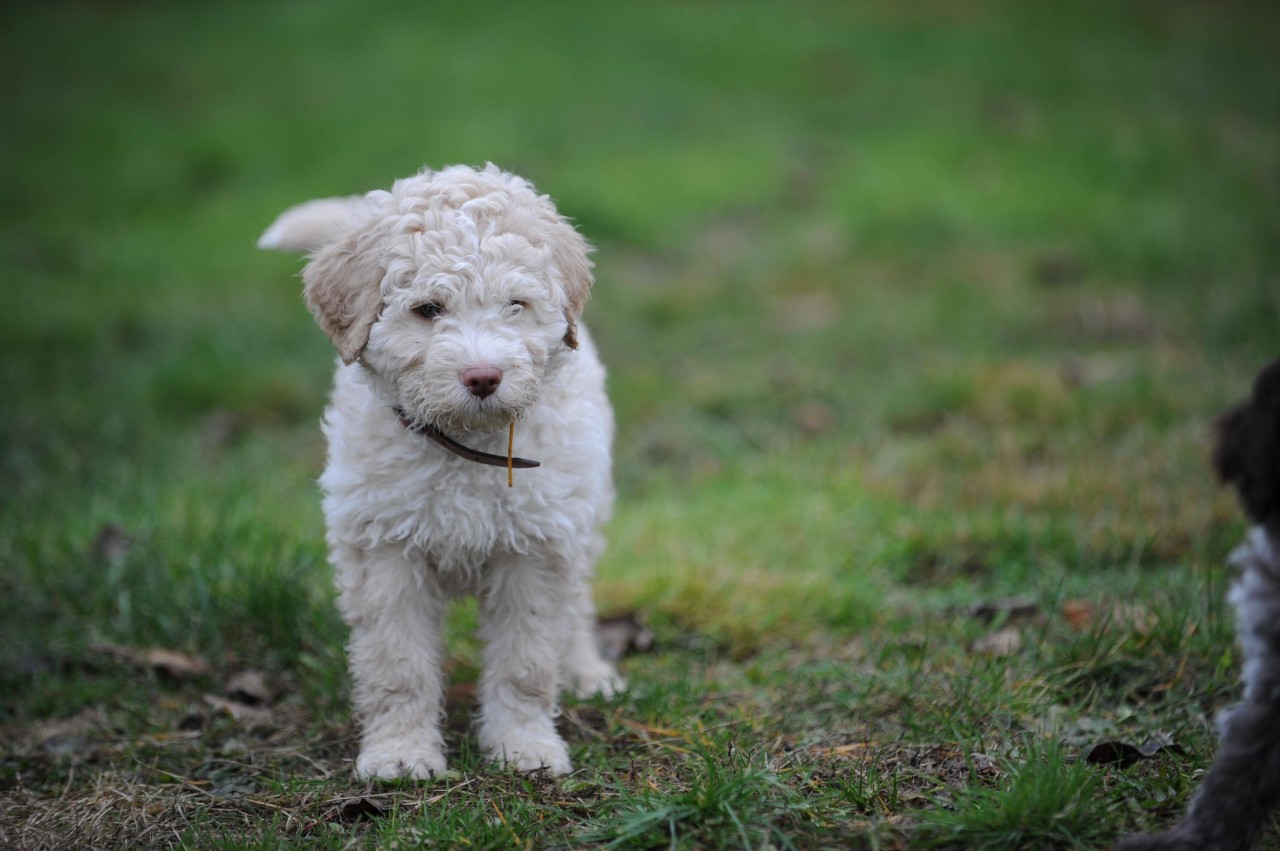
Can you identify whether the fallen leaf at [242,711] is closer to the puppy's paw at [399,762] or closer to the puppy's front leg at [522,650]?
the puppy's paw at [399,762]

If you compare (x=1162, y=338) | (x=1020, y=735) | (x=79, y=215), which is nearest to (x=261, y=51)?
(x=79, y=215)

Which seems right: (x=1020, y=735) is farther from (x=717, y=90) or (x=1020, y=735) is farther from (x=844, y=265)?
(x=717, y=90)

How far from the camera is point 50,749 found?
376 centimetres

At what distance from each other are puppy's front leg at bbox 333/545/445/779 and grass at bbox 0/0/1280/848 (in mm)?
153

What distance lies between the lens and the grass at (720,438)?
3.27m

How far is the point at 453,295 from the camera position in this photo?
319 centimetres

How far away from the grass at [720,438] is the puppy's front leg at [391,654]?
0.15 meters

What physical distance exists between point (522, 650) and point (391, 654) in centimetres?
40

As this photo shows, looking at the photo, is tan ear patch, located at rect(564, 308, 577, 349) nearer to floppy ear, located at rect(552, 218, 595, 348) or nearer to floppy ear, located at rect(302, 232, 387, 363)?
floppy ear, located at rect(552, 218, 595, 348)

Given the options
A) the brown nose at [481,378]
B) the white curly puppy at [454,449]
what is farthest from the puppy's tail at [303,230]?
the brown nose at [481,378]

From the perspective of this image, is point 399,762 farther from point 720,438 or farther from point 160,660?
point 720,438

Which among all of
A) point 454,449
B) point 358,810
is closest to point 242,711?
point 358,810

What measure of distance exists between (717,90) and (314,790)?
44.9 feet

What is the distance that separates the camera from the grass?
3.27 m
